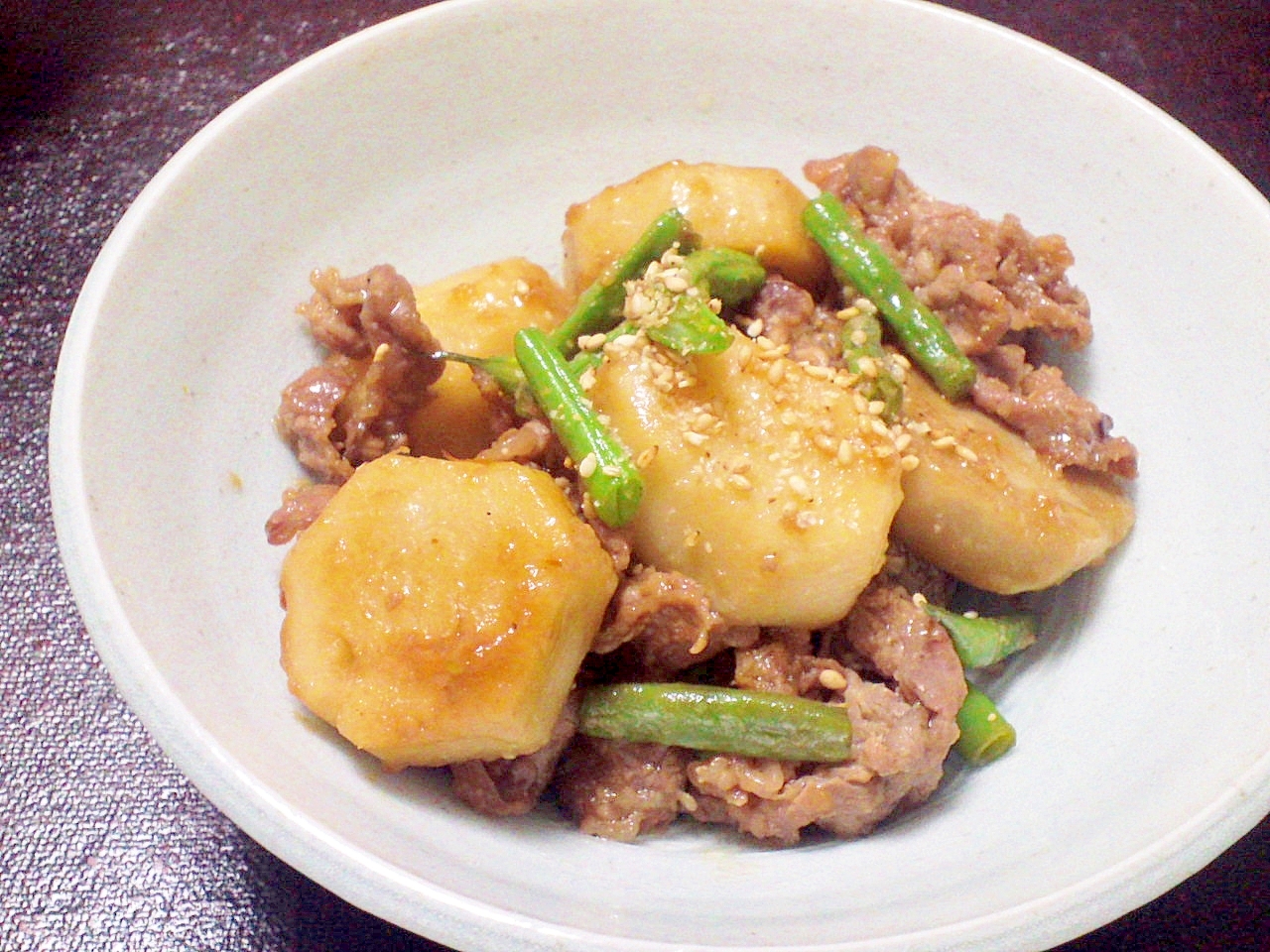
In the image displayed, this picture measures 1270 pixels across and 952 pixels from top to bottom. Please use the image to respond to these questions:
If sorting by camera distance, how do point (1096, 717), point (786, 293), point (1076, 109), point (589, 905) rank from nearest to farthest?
point (589, 905) < point (1096, 717) < point (786, 293) < point (1076, 109)

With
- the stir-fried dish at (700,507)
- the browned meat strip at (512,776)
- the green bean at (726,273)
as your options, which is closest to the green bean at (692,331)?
the stir-fried dish at (700,507)

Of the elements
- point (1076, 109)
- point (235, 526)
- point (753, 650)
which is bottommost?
point (235, 526)

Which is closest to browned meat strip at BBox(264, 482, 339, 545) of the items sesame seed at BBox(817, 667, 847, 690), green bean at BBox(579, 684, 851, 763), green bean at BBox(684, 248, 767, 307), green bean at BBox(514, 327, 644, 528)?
green bean at BBox(514, 327, 644, 528)

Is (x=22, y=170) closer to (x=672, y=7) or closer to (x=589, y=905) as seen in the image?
(x=672, y=7)

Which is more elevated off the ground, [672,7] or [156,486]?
[672,7]

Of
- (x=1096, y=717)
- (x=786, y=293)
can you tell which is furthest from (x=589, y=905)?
(x=786, y=293)

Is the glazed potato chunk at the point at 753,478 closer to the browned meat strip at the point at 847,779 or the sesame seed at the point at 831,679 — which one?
the sesame seed at the point at 831,679
